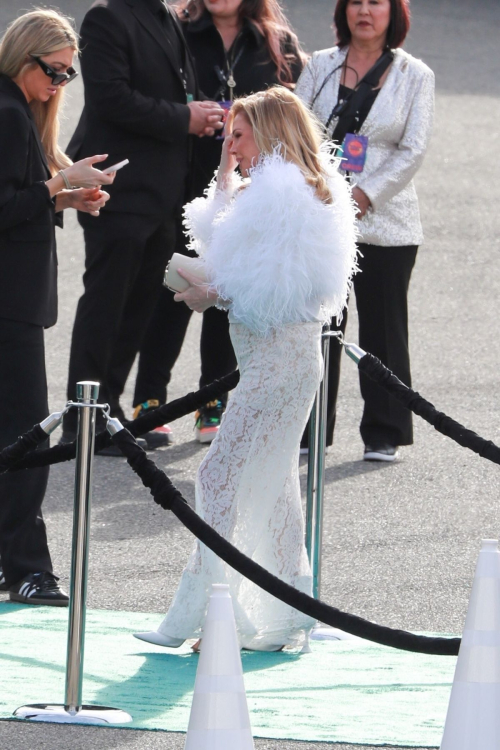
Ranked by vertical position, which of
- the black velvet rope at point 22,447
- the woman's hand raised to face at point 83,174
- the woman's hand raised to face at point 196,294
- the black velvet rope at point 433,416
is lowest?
the black velvet rope at point 22,447

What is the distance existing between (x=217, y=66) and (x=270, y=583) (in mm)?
4036

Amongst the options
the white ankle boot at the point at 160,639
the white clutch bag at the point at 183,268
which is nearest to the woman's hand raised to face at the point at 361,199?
the white clutch bag at the point at 183,268

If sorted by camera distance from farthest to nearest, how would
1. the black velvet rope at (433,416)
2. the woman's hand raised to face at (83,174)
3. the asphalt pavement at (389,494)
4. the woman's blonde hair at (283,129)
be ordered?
the asphalt pavement at (389,494)
the woman's hand raised to face at (83,174)
the woman's blonde hair at (283,129)
the black velvet rope at (433,416)

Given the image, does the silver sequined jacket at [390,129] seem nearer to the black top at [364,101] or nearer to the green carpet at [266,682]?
the black top at [364,101]

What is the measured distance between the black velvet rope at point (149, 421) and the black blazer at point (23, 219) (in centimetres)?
61

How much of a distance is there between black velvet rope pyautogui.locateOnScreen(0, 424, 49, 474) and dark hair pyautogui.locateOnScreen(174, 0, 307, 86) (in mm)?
3461

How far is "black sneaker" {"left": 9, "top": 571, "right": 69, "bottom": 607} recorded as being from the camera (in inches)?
191

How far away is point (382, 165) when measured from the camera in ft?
21.7

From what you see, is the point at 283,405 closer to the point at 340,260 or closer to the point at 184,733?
the point at 340,260

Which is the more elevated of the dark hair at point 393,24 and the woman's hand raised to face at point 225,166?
the dark hair at point 393,24

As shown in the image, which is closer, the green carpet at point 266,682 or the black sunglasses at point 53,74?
the green carpet at point 266,682

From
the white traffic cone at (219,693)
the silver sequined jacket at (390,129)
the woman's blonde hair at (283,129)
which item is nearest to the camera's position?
the white traffic cone at (219,693)

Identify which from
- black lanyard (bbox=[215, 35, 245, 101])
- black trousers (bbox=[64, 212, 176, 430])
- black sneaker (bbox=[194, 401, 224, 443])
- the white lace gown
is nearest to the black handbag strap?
black lanyard (bbox=[215, 35, 245, 101])

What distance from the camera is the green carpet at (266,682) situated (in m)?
3.68
